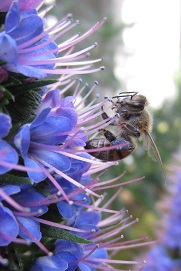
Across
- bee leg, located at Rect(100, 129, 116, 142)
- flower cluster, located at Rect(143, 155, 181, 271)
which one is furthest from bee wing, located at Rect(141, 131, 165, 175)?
flower cluster, located at Rect(143, 155, 181, 271)

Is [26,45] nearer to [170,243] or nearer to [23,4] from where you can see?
[23,4]

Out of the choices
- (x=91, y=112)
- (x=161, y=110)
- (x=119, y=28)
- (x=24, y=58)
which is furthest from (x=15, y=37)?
(x=161, y=110)

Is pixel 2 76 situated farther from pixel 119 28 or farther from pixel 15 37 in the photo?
pixel 119 28

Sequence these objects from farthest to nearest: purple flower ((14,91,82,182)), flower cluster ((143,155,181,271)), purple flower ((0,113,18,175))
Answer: flower cluster ((143,155,181,271)) < purple flower ((14,91,82,182)) < purple flower ((0,113,18,175))

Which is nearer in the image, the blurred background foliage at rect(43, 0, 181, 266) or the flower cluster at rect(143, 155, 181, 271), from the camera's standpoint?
the flower cluster at rect(143, 155, 181, 271)

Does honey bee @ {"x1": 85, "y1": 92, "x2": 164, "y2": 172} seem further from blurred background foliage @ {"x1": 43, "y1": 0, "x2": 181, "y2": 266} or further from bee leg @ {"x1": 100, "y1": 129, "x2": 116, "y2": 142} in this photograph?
blurred background foliage @ {"x1": 43, "y1": 0, "x2": 181, "y2": 266}

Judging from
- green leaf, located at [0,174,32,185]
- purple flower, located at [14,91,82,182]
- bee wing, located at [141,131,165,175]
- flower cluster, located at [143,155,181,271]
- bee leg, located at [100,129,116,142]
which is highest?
purple flower, located at [14,91,82,182]
